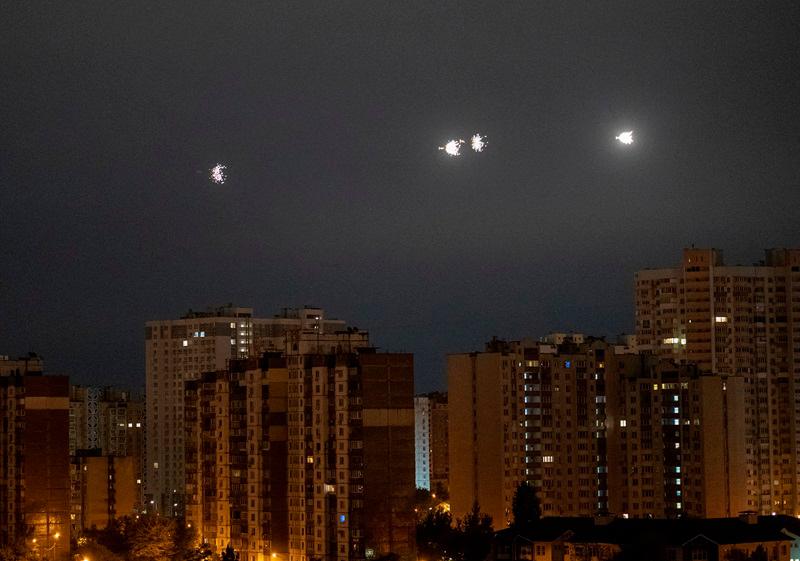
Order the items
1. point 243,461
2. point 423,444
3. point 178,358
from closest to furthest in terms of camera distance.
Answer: point 243,461 < point 423,444 < point 178,358

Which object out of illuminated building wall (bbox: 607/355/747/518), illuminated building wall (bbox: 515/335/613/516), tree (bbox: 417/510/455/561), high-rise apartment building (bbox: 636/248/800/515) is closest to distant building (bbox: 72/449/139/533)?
tree (bbox: 417/510/455/561)

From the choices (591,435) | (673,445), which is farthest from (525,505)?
(673,445)

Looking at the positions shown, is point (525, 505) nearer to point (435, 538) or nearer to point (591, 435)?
point (435, 538)

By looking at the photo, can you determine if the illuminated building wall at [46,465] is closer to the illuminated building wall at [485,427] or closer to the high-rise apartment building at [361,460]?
the illuminated building wall at [485,427]

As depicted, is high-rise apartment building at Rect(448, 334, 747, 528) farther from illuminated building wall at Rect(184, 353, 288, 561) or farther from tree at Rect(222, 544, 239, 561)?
tree at Rect(222, 544, 239, 561)

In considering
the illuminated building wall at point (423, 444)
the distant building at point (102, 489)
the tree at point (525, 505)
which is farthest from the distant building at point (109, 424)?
the tree at point (525, 505)

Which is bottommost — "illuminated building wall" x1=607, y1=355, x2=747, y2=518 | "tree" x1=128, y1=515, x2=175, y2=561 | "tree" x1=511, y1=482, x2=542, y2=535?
"tree" x1=128, y1=515, x2=175, y2=561
